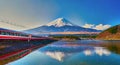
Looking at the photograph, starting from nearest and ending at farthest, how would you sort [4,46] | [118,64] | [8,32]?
[118,64]
[4,46]
[8,32]

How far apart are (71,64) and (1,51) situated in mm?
14372

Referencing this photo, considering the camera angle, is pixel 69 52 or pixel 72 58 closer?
pixel 72 58

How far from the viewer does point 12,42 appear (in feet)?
161

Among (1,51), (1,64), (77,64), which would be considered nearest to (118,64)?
(77,64)

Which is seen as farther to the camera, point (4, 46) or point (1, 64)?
point (4, 46)

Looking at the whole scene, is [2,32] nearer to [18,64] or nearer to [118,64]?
[18,64]

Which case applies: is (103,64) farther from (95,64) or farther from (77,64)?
(77,64)

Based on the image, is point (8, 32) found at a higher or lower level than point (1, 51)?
higher

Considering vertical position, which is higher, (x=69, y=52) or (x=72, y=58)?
(x=69, y=52)

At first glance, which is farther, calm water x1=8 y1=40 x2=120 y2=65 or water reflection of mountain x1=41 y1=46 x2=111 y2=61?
water reflection of mountain x1=41 y1=46 x2=111 y2=61

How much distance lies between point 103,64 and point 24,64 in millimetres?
8743

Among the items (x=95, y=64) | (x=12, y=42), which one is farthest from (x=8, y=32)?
(x=95, y=64)

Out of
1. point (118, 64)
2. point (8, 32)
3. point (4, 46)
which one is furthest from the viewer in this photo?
point (8, 32)

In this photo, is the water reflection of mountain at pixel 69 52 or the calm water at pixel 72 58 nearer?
the calm water at pixel 72 58
